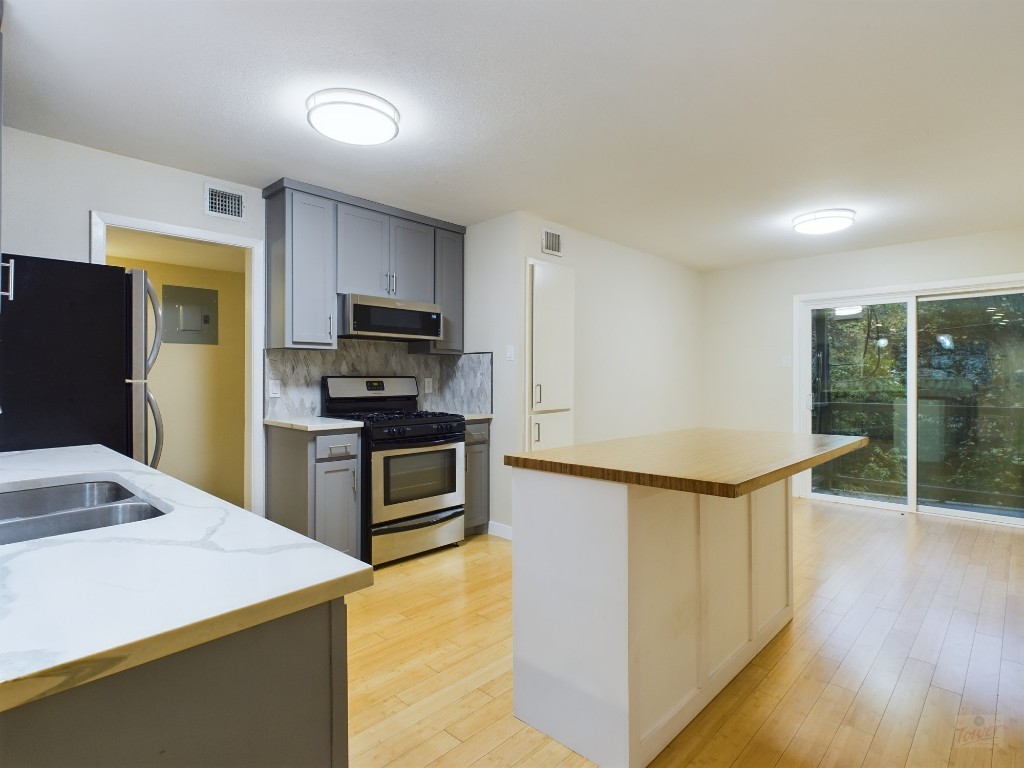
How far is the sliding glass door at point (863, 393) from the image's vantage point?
16.1ft

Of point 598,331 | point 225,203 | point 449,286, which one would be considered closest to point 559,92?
point 449,286

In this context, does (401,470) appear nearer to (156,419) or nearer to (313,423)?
(313,423)

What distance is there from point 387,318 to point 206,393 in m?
2.60

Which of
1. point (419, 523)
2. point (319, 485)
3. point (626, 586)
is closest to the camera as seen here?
point (626, 586)

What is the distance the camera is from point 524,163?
3051mm

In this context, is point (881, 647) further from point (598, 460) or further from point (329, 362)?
point (329, 362)

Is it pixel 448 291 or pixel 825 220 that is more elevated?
pixel 825 220

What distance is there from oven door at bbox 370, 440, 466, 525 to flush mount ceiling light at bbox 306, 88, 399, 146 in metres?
1.75

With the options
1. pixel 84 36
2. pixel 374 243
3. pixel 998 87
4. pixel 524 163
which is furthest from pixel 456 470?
pixel 998 87

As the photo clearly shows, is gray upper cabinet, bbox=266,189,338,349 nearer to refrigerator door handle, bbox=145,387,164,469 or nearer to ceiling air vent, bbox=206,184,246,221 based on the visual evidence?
ceiling air vent, bbox=206,184,246,221

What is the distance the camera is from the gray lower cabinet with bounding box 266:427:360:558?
314cm

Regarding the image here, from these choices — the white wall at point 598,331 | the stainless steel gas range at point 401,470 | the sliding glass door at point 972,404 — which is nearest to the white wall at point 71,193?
the stainless steel gas range at point 401,470

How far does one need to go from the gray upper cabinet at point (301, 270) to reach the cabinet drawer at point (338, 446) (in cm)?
60

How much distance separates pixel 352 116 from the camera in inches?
93.2
